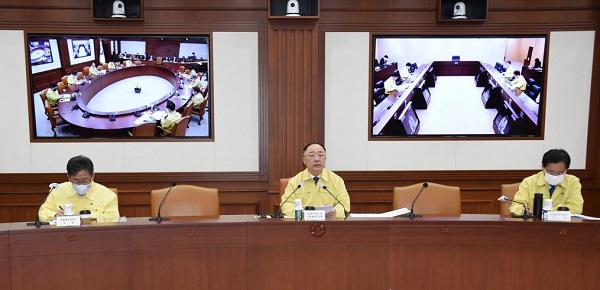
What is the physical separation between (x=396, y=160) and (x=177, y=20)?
2347 millimetres

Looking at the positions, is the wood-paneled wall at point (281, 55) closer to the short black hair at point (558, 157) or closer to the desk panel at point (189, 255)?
the short black hair at point (558, 157)

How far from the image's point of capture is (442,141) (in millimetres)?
4441

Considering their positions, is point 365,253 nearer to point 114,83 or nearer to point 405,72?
point 405,72

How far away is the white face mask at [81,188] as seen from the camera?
2879 mm

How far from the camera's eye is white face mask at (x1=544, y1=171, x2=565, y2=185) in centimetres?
297

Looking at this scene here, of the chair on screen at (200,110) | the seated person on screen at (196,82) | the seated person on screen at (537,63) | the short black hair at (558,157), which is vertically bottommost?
the short black hair at (558,157)

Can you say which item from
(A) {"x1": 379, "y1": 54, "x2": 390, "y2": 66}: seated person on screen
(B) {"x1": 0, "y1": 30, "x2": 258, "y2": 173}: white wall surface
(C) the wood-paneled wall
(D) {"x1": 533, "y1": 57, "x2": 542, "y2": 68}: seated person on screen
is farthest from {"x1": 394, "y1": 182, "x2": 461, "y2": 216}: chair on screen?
(D) {"x1": 533, "y1": 57, "x2": 542, "y2": 68}: seated person on screen

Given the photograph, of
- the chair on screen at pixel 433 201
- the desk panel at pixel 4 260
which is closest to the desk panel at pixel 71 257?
the desk panel at pixel 4 260

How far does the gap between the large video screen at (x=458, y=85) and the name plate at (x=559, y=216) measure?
1905 millimetres

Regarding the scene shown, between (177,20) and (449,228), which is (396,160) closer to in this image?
(449,228)

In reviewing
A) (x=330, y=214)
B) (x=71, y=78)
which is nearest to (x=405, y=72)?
(x=330, y=214)

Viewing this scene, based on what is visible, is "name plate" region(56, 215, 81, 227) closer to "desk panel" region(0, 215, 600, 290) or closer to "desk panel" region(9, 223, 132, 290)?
"desk panel" region(9, 223, 132, 290)

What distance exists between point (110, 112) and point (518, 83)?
12.2 ft

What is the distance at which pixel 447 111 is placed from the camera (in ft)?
14.5
